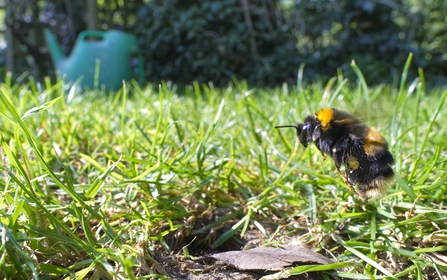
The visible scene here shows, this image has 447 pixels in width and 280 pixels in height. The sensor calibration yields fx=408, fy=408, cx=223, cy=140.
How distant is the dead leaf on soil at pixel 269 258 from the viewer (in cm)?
93

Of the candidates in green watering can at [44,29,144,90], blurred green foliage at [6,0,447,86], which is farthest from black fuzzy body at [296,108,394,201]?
blurred green foliage at [6,0,447,86]

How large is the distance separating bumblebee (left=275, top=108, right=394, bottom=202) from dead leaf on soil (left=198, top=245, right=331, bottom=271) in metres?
0.19

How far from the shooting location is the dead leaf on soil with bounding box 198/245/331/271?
932mm

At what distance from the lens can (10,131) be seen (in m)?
1.50

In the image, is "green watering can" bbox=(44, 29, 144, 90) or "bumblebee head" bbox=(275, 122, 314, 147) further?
"green watering can" bbox=(44, 29, 144, 90)

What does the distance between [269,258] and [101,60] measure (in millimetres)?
4502

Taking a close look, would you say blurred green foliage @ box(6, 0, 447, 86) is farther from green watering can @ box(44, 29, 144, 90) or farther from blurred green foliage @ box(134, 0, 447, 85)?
green watering can @ box(44, 29, 144, 90)

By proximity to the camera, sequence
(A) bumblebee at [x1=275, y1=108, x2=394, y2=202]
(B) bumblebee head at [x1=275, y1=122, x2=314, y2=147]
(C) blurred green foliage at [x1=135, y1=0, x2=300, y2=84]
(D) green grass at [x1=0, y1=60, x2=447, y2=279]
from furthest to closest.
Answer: (C) blurred green foliage at [x1=135, y1=0, x2=300, y2=84] < (B) bumblebee head at [x1=275, y1=122, x2=314, y2=147] < (A) bumblebee at [x1=275, y1=108, x2=394, y2=202] < (D) green grass at [x1=0, y1=60, x2=447, y2=279]

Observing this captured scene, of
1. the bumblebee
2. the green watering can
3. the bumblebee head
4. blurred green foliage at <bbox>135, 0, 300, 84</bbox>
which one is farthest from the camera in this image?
blurred green foliage at <bbox>135, 0, 300, 84</bbox>

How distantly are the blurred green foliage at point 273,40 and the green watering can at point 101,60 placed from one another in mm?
1472

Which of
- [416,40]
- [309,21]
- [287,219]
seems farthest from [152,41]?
[287,219]

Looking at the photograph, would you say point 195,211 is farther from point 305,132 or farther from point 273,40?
point 273,40

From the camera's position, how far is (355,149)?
1.00 meters

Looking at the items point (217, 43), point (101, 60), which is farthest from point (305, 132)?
point (217, 43)
